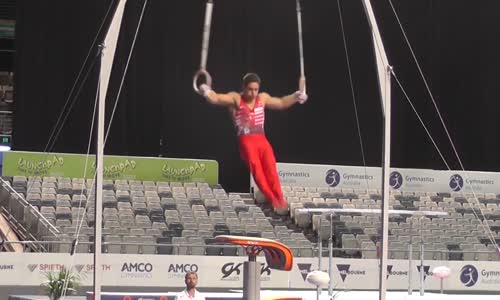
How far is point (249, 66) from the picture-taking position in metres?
26.2

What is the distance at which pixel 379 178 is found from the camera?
85.0 feet

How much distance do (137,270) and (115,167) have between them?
6.01 m

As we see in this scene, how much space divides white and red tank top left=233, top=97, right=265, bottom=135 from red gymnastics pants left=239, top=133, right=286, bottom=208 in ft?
0.22

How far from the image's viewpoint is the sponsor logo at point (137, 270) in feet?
57.8

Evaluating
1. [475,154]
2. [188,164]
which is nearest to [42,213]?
[188,164]

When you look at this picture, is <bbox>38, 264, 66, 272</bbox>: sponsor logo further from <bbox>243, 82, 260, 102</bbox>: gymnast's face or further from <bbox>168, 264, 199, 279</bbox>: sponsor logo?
<bbox>243, 82, 260, 102</bbox>: gymnast's face

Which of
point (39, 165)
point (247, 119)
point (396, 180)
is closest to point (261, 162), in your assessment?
point (247, 119)

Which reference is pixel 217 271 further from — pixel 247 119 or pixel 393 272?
pixel 247 119

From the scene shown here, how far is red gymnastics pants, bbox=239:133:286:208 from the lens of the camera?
12984 mm

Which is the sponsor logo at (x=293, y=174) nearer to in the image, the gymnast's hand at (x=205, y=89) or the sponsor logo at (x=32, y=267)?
the sponsor logo at (x=32, y=267)

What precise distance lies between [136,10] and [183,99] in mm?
2515

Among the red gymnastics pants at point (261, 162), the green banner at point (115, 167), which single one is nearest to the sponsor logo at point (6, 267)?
the green banner at point (115, 167)

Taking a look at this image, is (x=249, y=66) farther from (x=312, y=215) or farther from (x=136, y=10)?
(x=312, y=215)

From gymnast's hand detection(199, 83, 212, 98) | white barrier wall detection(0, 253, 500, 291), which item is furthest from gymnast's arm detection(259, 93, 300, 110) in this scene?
white barrier wall detection(0, 253, 500, 291)
